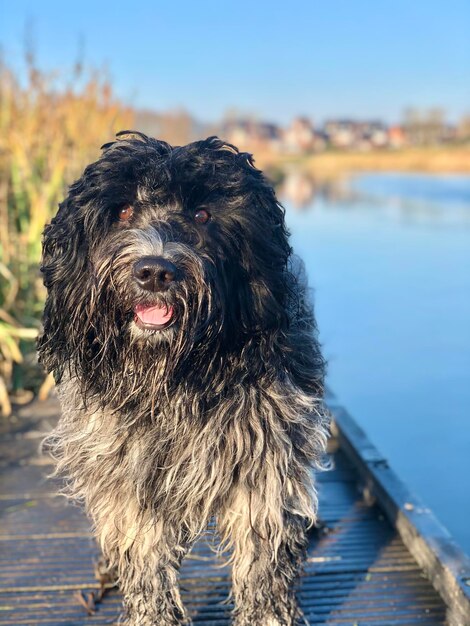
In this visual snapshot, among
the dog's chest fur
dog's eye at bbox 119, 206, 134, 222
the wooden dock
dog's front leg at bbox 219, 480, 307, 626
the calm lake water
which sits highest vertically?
dog's eye at bbox 119, 206, 134, 222

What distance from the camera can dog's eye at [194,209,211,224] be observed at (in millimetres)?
2330

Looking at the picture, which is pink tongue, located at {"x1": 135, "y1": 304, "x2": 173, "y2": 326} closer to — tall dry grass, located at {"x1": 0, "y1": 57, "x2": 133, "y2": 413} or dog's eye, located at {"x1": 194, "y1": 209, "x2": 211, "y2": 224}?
dog's eye, located at {"x1": 194, "y1": 209, "x2": 211, "y2": 224}

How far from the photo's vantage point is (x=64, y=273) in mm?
2342

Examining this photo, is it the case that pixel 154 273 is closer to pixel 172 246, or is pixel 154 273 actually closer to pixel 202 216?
pixel 172 246

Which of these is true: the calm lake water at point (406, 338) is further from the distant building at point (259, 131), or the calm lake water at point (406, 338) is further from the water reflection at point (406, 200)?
the distant building at point (259, 131)

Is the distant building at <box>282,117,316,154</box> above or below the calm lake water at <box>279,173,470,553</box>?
below

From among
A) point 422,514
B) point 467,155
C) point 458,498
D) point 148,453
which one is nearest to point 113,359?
point 148,453

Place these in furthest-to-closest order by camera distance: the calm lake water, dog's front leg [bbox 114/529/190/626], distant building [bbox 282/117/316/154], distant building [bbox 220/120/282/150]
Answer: distant building [bbox 282/117/316/154]
distant building [bbox 220/120/282/150]
the calm lake water
dog's front leg [bbox 114/529/190/626]

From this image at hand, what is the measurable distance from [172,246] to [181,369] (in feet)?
1.36

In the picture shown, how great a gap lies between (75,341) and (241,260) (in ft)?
1.91

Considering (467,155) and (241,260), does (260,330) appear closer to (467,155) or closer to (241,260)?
(241,260)

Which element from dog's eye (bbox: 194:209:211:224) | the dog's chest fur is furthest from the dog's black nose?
the dog's chest fur

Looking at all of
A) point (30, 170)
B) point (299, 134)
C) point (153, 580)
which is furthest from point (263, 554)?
point (299, 134)

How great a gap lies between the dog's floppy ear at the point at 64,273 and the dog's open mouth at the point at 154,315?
20 cm
